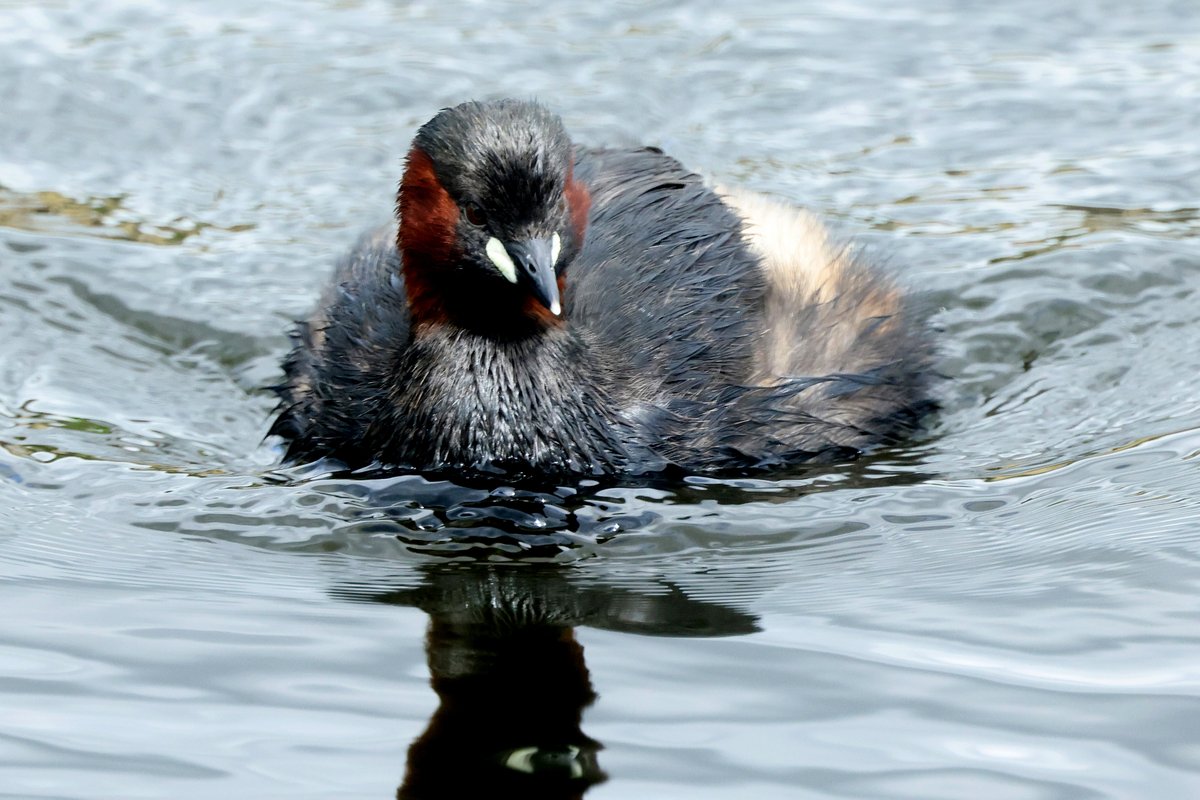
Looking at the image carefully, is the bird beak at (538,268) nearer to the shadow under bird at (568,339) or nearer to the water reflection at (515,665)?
the shadow under bird at (568,339)

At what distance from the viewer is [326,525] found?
245 inches

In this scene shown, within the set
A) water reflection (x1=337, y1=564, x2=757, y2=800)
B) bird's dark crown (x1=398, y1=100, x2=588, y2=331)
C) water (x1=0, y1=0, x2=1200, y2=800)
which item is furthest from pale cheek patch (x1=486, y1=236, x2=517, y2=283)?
water reflection (x1=337, y1=564, x2=757, y2=800)

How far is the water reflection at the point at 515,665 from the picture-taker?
4.38 metres

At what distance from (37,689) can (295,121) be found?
6645 millimetres

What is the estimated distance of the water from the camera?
4.60 meters

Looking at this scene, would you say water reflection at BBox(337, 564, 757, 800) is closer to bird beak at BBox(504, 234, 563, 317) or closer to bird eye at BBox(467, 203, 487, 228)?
bird beak at BBox(504, 234, 563, 317)

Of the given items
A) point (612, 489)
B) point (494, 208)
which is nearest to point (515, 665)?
point (612, 489)

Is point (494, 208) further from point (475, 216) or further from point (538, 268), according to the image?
point (538, 268)

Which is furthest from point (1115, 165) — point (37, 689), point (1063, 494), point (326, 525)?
point (37, 689)

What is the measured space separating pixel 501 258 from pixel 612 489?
930 millimetres

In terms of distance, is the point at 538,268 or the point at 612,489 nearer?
the point at 538,268

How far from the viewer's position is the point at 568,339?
21.3 ft

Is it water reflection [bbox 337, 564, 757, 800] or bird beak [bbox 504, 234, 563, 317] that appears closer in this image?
water reflection [bbox 337, 564, 757, 800]

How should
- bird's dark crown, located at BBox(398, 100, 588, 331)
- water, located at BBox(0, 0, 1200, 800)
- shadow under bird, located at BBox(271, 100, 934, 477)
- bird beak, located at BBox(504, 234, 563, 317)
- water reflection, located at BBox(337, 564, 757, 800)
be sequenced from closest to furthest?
water reflection, located at BBox(337, 564, 757, 800) → water, located at BBox(0, 0, 1200, 800) → bird beak, located at BBox(504, 234, 563, 317) → bird's dark crown, located at BBox(398, 100, 588, 331) → shadow under bird, located at BBox(271, 100, 934, 477)
